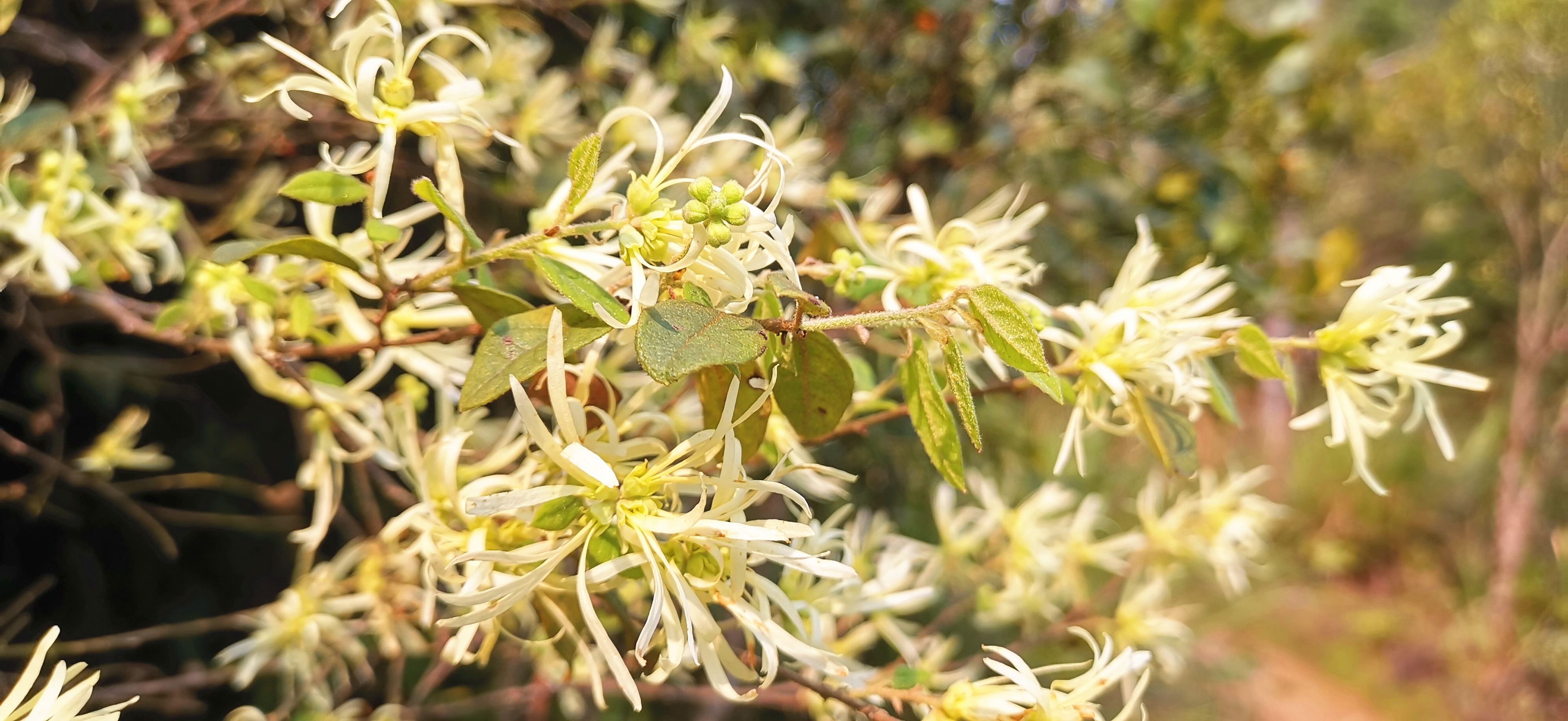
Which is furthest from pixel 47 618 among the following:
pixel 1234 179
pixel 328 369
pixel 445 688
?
pixel 1234 179

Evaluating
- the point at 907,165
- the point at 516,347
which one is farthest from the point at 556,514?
the point at 907,165

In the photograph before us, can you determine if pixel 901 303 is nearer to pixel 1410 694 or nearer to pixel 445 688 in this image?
pixel 445 688

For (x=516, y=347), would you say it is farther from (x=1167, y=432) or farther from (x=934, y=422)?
(x=1167, y=432)

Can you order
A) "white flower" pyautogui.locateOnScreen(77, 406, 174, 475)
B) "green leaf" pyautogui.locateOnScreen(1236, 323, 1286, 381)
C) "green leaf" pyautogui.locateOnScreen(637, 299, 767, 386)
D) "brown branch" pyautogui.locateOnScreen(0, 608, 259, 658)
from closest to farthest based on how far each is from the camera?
"green leaf" pyautogui.locateOnScreen(637, 299, 767, 386) → "green leaf" pyautogui.locateOnScreen(1236, 323, 1286, 381) → "brown branch" pyautogui.locateOnScreen(0, 608, 259, 658) → "white flower" pyautogui.locateOnScreen(77, 406, 174, 475)

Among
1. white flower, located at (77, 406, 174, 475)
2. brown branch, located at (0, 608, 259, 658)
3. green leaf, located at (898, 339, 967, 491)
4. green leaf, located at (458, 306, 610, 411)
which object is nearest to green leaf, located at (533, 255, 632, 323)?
green leaf, located at (458, 306, 610, 411)

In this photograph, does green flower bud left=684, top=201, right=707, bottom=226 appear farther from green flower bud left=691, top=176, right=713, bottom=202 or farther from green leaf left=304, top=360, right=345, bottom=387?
green leaf left=304, top=360, right=345, bottom=387
